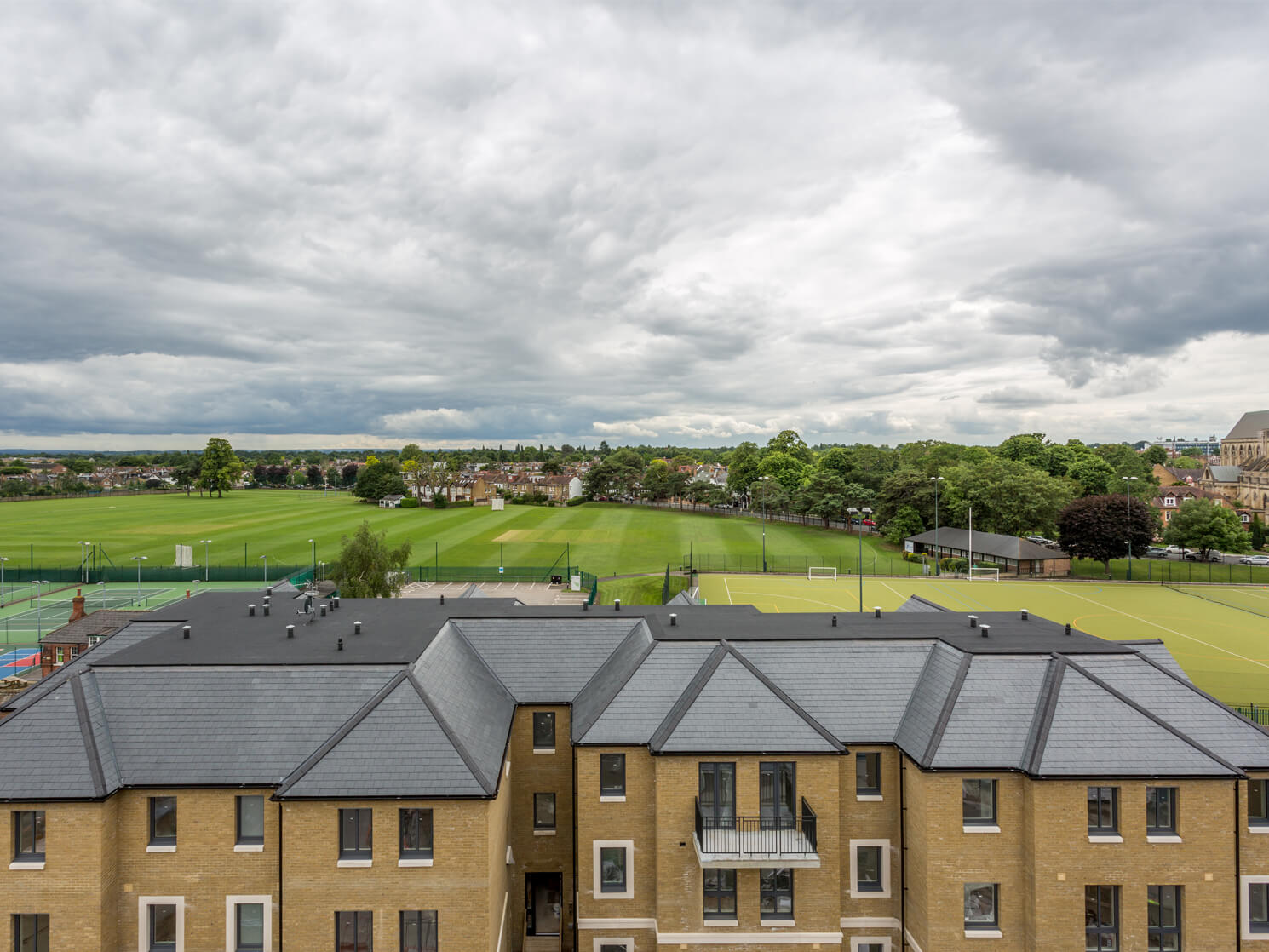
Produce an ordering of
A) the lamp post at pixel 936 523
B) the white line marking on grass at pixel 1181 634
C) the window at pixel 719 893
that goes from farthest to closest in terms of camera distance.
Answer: the lamp post at pixel 936 523 → the white line marking on grass at pixel 1181 634 → the window at pixel 719 893

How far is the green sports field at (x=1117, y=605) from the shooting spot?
39781mm

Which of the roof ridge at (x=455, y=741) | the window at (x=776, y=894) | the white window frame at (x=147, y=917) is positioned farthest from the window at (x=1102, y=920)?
the white window frame at (x=147, y=917)

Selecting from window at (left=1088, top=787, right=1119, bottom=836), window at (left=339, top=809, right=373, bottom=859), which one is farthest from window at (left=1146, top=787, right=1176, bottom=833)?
window at (left=339, top=809, right=373, bottom=859)

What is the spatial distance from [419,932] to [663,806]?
6.19m

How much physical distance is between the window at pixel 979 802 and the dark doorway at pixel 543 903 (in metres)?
11.1

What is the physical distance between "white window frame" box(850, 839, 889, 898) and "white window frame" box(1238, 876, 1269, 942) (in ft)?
26.1

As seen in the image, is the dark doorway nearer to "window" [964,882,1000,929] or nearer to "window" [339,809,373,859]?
"window" [339,809,373,859]

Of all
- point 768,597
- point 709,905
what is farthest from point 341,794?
point 768,597

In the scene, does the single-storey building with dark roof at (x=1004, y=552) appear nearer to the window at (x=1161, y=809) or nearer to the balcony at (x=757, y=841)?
the window at (x=1161, y=809)

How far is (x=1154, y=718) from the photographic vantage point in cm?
1600

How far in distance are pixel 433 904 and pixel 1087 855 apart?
15.1 meters

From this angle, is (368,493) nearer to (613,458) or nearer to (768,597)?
(613,458)

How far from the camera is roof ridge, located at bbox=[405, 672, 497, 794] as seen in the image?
14789mm

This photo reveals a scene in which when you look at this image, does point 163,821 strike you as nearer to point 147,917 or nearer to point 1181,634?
point 147,917
